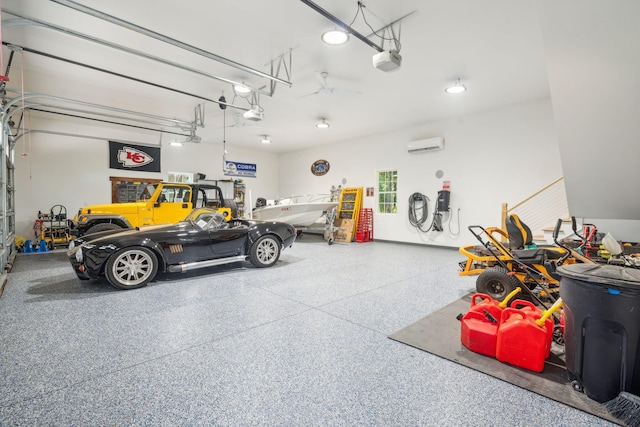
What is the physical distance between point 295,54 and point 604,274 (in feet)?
14.4

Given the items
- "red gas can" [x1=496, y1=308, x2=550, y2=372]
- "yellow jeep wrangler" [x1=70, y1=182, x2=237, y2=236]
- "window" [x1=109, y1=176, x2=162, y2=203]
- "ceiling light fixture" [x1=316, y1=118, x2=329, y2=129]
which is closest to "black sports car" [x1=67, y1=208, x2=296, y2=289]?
"yellow jeep wrangler" [x1=70, y1=182, x2=237, y2=236]

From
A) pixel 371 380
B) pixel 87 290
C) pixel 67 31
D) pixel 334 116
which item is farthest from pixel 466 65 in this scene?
pixel 87 290

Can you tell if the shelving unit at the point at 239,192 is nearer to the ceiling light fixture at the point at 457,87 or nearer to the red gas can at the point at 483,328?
the ceiling light fixture at the point at 457,87

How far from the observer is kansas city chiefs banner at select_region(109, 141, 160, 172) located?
8812mm

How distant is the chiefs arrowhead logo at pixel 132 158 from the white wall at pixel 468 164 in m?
6.63

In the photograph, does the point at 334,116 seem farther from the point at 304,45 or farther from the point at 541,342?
the point at 541,342

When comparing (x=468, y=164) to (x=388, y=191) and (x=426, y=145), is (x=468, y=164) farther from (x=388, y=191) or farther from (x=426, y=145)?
(x=388, y=191)

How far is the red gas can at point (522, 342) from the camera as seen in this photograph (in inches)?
78.5

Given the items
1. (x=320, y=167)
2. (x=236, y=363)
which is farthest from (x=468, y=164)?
(x=236, y=363)

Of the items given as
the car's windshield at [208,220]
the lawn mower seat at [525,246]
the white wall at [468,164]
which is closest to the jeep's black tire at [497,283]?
the lawn mower seat at [525,246]

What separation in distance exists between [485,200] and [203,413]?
734cm

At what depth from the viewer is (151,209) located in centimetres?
643

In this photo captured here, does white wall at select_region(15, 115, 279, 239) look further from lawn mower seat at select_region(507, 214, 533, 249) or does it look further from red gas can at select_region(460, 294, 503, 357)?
red gas can at select_region(460, 294, 503, 357)

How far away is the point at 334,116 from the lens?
7.64m
